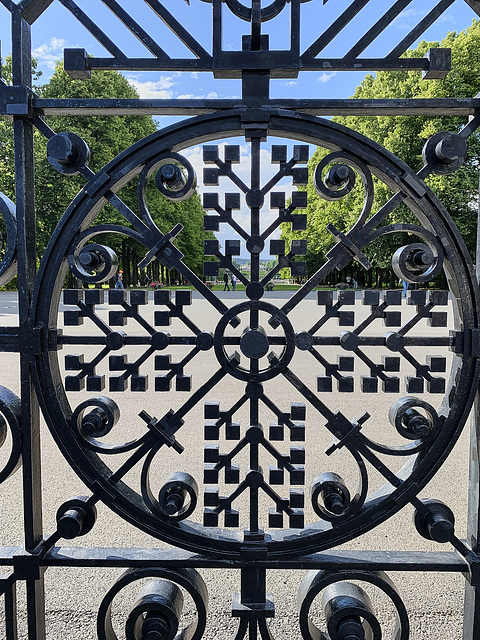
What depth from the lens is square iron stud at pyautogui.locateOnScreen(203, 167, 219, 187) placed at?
1.27 m

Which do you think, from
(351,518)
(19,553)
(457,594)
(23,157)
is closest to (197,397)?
(351,518)

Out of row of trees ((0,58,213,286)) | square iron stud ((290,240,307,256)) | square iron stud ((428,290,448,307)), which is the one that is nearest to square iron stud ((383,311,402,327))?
square iron stud ((428,290,448,307))

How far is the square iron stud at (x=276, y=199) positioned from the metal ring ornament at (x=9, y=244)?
2.71ft

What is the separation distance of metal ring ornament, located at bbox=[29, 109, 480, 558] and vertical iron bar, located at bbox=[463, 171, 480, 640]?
0.10 metres

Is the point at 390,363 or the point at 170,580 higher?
the point at 390,363

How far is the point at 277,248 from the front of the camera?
4.27 feet

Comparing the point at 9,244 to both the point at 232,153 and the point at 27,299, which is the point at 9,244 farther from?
the point at 232,153

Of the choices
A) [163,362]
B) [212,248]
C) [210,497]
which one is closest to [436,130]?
[212,248]

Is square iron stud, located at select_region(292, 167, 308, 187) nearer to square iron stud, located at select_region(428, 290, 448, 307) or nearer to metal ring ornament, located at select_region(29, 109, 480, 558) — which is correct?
metal ring ornament, located at select_region(29, 109, 480, 558)

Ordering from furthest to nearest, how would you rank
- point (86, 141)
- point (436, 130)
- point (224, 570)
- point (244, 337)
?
point (86, 141), point (436, 130), point (224, 570), point (244, 337)

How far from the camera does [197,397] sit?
1288mm

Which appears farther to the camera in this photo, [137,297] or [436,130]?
[436,130]

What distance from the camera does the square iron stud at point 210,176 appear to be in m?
1.27

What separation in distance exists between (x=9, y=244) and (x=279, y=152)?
905 millimetres
